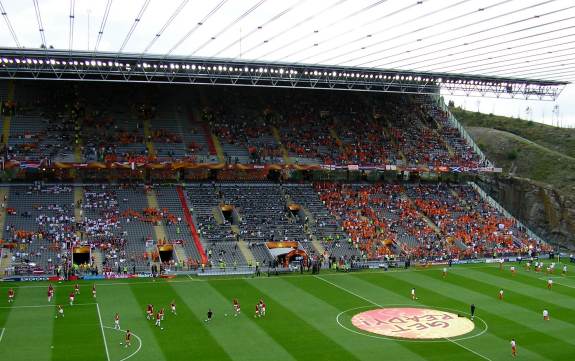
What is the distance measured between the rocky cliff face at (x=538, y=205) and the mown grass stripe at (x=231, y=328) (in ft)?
151

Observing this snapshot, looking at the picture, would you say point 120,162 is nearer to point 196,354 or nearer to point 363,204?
point 363,204

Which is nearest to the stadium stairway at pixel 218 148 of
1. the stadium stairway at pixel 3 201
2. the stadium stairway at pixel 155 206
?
the stadium stairway at pixel 155 206

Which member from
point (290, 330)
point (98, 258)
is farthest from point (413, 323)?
point (98, 258)

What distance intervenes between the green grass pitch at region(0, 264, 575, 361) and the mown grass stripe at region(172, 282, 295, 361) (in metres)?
0.06

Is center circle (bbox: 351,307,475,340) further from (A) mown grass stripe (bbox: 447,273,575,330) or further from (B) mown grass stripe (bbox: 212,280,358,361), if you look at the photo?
(A) mown grass stripe (bbox: 447,273,575,330)

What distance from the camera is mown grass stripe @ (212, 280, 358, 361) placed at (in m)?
30.2

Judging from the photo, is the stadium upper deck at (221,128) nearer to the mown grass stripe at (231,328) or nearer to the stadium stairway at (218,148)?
the stadium stairway at (218,148)

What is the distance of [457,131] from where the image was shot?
266 feet

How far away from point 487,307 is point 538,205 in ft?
128

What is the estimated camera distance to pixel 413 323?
36.2m

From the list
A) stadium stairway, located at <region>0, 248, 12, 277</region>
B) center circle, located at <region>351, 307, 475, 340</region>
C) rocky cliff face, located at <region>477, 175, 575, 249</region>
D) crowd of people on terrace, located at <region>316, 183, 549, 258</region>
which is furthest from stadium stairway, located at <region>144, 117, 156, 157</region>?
rocky cliff face, located at <region>477, 175, 575, 249</region>

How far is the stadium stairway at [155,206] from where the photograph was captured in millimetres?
54781

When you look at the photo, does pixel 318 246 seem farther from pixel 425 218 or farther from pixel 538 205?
pixel 538 205

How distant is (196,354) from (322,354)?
6.13 metres
